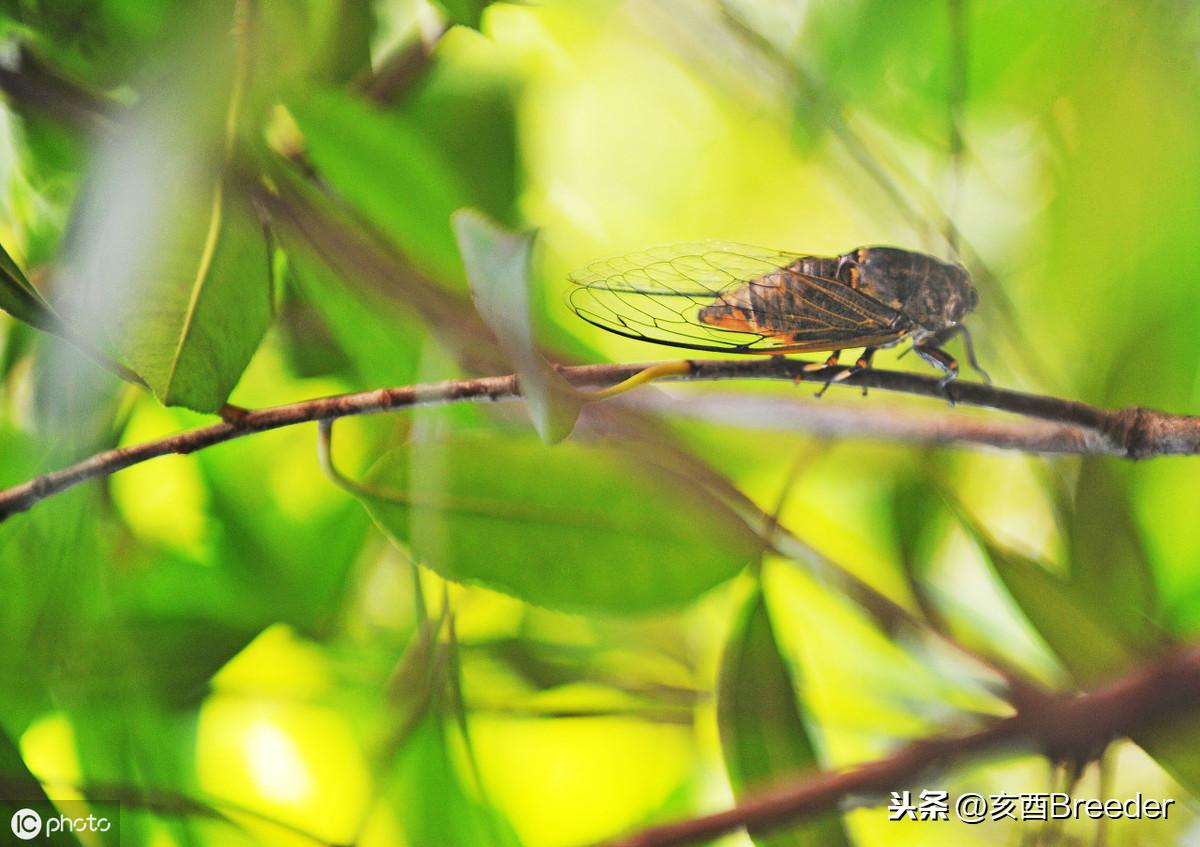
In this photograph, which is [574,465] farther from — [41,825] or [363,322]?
[41,825]

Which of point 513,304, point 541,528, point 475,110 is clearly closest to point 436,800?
point 541,528

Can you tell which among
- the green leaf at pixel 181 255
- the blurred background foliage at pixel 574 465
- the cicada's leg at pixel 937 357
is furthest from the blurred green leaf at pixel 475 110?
the cicada's leg at pixel 937 357

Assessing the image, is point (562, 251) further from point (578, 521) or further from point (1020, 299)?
point (1020, 299)

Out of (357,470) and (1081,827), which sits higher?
(357,470)

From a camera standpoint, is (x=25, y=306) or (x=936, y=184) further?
(x=936, y=184)

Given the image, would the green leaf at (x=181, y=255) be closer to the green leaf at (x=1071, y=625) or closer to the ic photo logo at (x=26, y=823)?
the ic photo logo at (x=26, y=823)

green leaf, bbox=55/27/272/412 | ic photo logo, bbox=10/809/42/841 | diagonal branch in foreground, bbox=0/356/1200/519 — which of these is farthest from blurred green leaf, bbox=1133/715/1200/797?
ic photo logo, bbox=10/809/42/841

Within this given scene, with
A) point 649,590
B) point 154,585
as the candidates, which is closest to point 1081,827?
point 649,590
